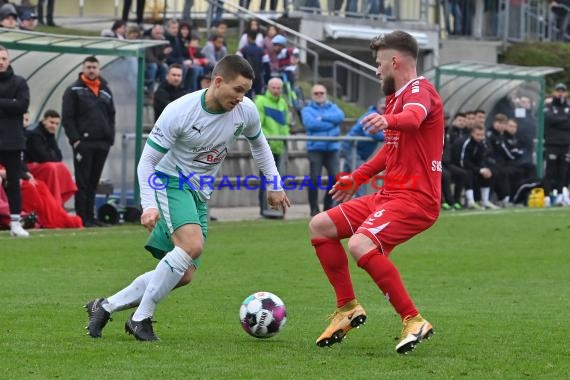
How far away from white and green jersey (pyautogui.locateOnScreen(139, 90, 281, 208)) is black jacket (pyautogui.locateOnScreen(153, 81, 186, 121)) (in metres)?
11.2

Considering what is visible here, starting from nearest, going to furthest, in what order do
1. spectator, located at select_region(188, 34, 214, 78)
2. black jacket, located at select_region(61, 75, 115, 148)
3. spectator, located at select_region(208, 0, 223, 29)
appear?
black jacket, located at select_region(61, 75, 115, 148) → spectator, located at select_region(188, 34, 214, 78) → spectator, located at select_region(208, 0, 223, 29)

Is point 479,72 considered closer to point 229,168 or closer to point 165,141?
point 229,168

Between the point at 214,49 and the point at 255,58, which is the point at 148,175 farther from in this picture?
the point at 214,49

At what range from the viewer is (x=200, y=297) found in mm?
12023

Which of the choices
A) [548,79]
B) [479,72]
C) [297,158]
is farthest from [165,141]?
[548,79]

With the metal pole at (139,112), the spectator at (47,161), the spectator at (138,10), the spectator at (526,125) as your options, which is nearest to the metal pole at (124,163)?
the metal pole at (139,112)

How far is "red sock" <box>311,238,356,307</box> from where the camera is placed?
8.95 metres

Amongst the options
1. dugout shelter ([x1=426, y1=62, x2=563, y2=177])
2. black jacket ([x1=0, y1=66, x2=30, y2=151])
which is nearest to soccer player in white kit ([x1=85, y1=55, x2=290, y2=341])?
black jacket ([x1=0, y1=66, x2=30, y2=151])

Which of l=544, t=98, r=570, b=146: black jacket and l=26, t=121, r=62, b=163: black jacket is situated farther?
l=544, t=98, r=570, b=146: black jacket

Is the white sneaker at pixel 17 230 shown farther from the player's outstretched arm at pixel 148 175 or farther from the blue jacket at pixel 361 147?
the player's outstretched arm at pixel 148 175

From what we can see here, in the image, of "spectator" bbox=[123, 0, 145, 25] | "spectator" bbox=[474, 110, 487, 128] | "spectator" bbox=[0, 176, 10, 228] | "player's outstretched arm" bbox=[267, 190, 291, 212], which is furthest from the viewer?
"spectator" bbox=[123, 0, 145, 25]

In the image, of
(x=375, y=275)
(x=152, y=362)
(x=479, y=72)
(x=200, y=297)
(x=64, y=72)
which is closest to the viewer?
(x=152, y=362)

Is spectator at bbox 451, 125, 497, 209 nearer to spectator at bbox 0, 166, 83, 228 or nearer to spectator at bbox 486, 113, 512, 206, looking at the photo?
spectator at bbox 486, 113, 512, 206

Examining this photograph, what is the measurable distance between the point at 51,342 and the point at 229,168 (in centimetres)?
1599
